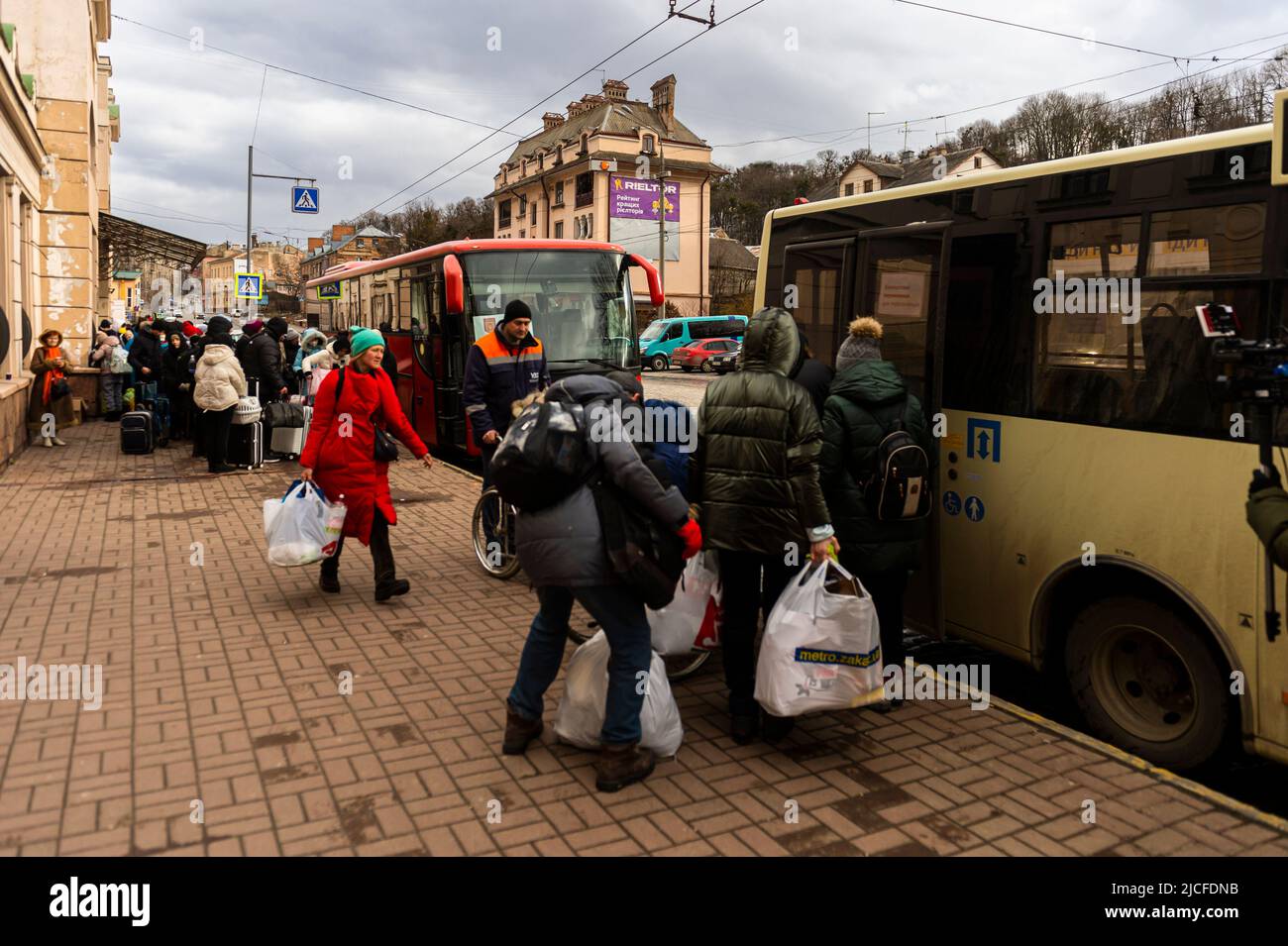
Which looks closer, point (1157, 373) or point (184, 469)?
point (1157, 373)

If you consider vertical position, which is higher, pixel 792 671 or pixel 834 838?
pixel 792 671

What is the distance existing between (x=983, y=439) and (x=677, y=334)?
3493 centimetres

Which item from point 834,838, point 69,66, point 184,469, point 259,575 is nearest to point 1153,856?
point 834,838

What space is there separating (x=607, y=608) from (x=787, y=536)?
0.89m

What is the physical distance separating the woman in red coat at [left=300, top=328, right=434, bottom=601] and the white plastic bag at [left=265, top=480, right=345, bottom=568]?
0.11 metres

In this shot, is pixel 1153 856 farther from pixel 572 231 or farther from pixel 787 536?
pixel 572 231

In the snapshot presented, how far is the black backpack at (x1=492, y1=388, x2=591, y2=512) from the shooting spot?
12.4ft

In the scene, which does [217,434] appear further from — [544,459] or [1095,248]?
[1095,248]

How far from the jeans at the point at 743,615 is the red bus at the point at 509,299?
830 centimetres

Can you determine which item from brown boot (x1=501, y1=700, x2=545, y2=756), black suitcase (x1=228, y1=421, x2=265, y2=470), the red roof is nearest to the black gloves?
brown boot (x1=501, y1=700, x2=545, y2=756)

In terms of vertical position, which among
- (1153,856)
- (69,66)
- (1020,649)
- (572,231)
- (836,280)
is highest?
(572,231)

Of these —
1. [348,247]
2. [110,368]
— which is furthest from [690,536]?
[348,247]

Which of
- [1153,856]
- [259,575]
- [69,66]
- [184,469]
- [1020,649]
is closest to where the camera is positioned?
[1153,856]

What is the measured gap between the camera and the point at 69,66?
60.3 feet
